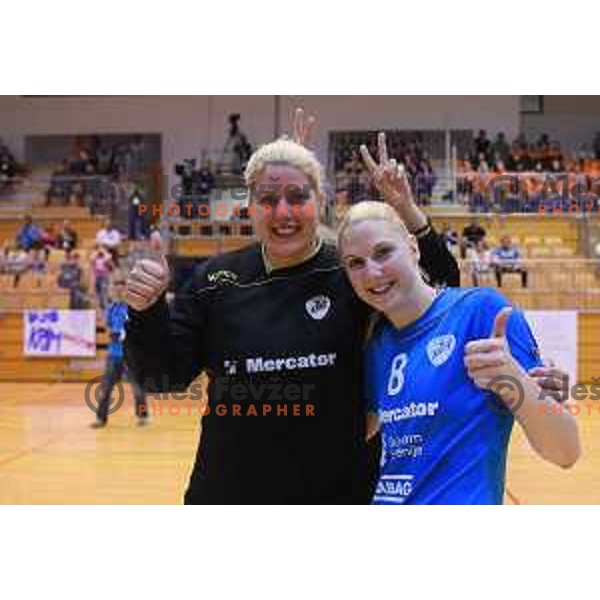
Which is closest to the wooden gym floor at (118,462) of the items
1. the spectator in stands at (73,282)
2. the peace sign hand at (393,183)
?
the peace sign hand at (393,183)

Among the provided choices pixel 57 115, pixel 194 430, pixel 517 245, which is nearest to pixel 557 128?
pixel 517 245

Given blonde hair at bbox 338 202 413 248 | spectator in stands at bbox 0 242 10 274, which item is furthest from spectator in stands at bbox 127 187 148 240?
blonde hair at bbox 338 202 413 248

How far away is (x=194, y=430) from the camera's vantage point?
892cm

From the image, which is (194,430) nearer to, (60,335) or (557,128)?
(60,335)

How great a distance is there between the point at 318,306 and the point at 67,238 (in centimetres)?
1445

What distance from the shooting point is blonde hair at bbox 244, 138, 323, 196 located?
214cm

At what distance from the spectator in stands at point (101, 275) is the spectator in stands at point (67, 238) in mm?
1931

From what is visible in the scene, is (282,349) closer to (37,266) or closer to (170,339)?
(170,339)

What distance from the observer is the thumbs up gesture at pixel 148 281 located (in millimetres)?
2051

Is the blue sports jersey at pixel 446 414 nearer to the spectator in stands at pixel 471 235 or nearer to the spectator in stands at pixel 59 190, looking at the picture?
the spectator in stands at pixel 471 235

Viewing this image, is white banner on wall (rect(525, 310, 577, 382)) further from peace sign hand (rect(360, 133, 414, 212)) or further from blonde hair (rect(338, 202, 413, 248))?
blonde hair (rect(338, 202, 413, 248))

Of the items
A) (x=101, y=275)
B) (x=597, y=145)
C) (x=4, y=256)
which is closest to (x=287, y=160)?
(x=101, y=275)

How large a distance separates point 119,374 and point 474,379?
24.6ft

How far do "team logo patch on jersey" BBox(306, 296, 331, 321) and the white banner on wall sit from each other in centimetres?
1007
